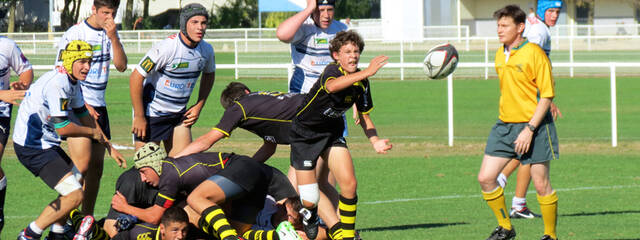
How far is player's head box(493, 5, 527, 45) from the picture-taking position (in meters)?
8.20

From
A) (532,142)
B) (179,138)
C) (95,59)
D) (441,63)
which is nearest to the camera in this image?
(532,142)

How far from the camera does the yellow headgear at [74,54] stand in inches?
312

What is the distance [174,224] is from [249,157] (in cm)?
98

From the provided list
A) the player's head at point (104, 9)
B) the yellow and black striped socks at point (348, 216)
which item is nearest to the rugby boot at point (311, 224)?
the yellow and black striped socks at point (348, 216)

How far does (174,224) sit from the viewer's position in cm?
770

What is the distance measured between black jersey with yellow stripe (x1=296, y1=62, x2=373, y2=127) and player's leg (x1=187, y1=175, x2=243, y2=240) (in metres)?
0.84

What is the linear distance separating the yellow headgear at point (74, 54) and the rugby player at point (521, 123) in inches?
134

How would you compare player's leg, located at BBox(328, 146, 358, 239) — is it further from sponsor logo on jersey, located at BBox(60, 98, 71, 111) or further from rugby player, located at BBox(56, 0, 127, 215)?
rugby player, located at BBox(56, 0, 127, 215)

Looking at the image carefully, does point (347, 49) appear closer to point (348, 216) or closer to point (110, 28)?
point (348, 216)

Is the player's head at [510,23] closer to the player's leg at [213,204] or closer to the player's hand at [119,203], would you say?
the player's leg at [213,204]

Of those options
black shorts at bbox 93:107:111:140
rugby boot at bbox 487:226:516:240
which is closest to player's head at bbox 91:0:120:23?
black shorts at bbox 93:107:111:140

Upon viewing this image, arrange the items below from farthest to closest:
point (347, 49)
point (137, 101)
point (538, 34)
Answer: point (538, 34) → point (137, 101) → point (347, 49)

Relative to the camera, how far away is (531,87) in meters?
8.19

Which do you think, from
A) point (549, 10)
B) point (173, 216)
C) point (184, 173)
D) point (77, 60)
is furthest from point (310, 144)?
point (549, 10)
